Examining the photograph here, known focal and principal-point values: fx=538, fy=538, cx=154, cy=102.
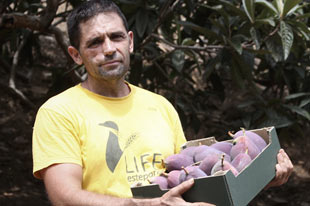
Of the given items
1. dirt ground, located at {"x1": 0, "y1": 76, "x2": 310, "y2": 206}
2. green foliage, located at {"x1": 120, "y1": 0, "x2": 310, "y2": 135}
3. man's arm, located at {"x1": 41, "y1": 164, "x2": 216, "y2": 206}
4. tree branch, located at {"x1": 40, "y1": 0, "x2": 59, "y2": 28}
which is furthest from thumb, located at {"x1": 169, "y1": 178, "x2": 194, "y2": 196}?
dirt ground, located at {"x1": 0, "y1": 76, "x2": 310, "y2": 206}

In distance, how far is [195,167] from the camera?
1.60 meters

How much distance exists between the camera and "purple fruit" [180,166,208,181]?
1570 mm

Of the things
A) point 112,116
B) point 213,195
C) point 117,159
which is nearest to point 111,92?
point 112,116

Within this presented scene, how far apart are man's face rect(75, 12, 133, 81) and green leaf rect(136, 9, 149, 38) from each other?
1305 millimetres

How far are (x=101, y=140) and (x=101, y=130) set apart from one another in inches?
1.5

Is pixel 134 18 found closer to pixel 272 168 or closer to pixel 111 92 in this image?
pixel 111 92

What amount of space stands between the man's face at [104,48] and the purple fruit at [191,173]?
19.5 inches

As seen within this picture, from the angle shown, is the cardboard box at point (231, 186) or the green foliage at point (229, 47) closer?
the cardboard box at point (231, 186)

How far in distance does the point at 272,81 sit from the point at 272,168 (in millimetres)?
2561

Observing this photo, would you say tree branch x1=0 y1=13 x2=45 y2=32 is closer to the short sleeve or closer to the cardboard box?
the short sleeve

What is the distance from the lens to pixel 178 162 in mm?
1684

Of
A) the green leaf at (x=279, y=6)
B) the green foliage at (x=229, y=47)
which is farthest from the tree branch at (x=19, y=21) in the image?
the green leaf at (x=279, y=6)

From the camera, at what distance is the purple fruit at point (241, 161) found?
1.62 metres

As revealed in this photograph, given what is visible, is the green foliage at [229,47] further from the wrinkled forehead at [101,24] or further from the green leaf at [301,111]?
the wrinkled forehead at [101,24]
